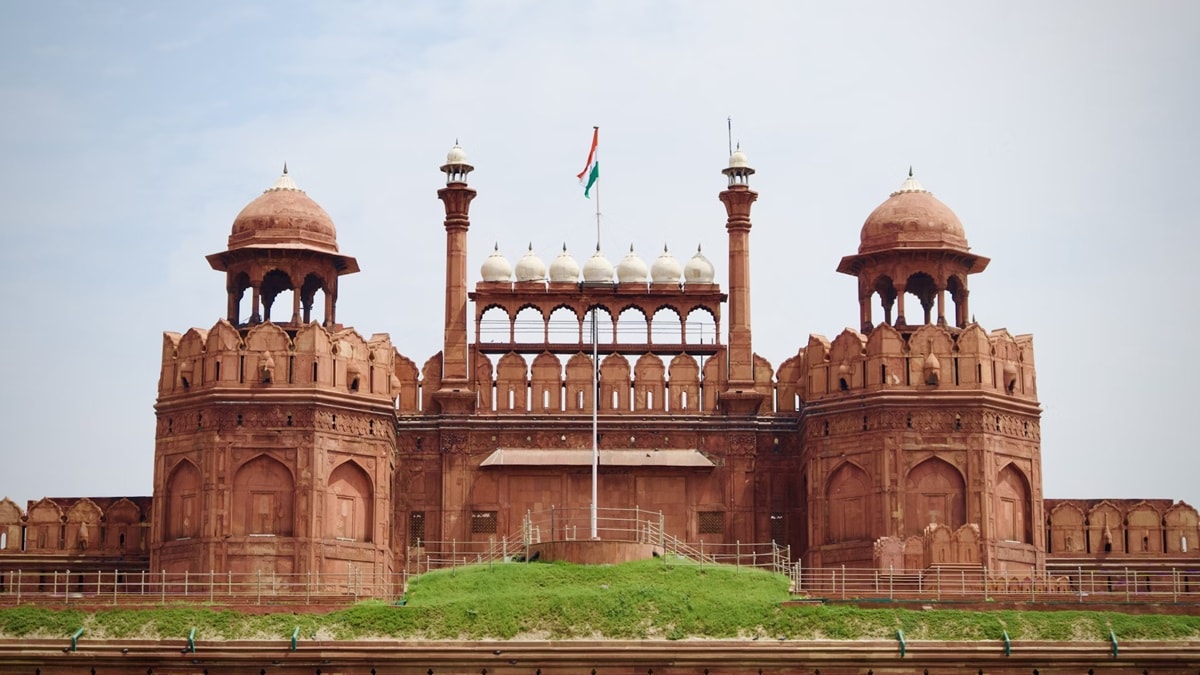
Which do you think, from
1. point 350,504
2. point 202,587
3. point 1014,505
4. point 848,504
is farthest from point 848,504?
point 202,587

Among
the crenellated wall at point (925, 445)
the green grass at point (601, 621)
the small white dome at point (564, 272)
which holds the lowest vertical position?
the green grass at point (601, 621)

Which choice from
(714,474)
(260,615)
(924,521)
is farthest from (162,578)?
(924,521)

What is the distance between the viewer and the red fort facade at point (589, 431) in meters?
64.3

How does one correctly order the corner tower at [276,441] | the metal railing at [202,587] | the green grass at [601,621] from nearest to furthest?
1. the green grass at [601,621]
2. the metal railing at [202,587]
3. the corner tower at [276,441]

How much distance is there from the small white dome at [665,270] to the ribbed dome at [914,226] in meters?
6.13

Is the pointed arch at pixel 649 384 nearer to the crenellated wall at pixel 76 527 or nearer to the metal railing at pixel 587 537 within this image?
the metal railing at pixel 587 537

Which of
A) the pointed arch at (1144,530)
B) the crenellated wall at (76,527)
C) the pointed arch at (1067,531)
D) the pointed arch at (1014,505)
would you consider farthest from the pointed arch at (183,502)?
the pointed arch at (1144,530)

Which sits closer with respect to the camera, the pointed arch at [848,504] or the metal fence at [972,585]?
the metal fence at [972,585]

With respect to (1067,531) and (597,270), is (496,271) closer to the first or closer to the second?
(597,270)

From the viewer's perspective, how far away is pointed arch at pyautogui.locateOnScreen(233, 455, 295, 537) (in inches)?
2505

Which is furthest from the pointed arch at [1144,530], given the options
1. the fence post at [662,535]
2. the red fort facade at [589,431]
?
the fence post at [662,535]

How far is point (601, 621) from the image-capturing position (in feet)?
187

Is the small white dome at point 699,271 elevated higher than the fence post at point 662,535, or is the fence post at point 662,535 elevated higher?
the small white dome at point 699,271

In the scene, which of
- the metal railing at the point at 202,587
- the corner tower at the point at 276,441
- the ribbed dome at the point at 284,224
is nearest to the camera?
the metal railing at the point at 202,587
